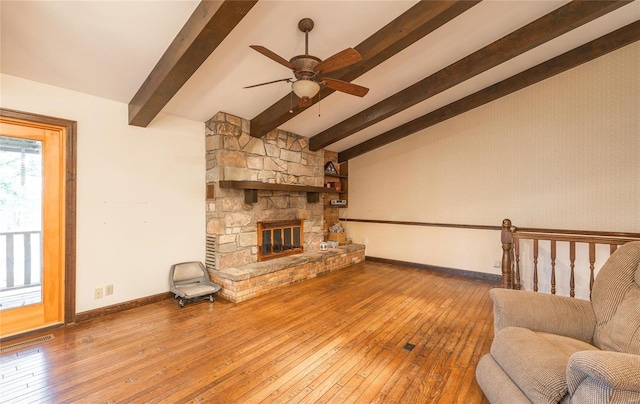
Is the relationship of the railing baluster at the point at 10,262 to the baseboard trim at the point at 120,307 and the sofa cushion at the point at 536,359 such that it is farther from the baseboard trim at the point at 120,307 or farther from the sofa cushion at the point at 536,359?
the sofa cushion at the point at 536,359

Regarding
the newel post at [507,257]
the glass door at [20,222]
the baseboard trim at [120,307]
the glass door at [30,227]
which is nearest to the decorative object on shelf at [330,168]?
the newel post at [507,257]

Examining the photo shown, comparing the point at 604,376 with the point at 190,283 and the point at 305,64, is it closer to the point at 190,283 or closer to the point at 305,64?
the point at 305,64

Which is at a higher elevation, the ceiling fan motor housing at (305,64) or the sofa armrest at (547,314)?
the ceiling fan motor housing at (305,64)

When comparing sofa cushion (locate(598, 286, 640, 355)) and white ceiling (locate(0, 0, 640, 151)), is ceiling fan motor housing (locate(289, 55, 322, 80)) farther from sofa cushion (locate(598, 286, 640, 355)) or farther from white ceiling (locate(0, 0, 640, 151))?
sofa cushion (locate(598, 286, 640, 355))

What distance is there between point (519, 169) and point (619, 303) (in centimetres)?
330

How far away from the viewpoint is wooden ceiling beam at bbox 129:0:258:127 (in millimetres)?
2018

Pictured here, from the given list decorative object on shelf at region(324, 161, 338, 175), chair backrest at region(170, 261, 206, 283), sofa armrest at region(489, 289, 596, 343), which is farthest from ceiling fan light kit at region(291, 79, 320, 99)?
decorative object on shelf at region(324, 161, 338, 175)

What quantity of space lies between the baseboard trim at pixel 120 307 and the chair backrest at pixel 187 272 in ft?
0.83

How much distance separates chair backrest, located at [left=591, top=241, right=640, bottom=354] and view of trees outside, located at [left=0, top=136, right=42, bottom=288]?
15.3 ft

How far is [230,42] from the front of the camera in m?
2.59

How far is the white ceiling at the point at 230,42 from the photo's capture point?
2.16 metres

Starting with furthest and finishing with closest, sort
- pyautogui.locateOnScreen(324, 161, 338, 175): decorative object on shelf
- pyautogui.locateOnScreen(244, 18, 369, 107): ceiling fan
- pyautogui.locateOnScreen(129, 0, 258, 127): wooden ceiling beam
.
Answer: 1. pyautogui.locateOnScreen(324, 161, 338, 175): decorative object on shelf
2. pyautogui.locateOnScreen(244, 18, 369, 107): ceiling fan
3. pyautogui.locateOnScreen(129, 0, 258, 127): wooden ceiling beam

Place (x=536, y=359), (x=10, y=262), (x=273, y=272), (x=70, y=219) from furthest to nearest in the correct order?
(x=273, y=272) < (x=70, y=219) < (x=10, y=262) < (x=536, y=359)

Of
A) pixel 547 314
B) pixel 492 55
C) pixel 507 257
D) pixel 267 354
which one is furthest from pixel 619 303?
pixel 492 55
